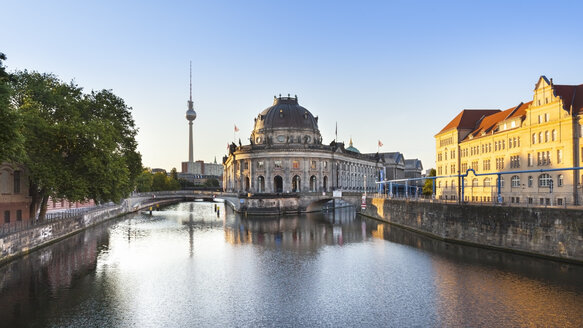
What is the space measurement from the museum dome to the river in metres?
72.7

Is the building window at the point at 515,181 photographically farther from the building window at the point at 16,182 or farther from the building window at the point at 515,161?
the building window at the point at 16,182

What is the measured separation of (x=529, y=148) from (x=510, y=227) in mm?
24749

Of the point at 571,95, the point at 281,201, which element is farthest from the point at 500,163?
the point at 281,201

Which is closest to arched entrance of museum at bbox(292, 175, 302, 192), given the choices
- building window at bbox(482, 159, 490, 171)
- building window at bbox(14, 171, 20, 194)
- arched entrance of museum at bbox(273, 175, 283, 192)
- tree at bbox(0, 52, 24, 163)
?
arched entrance of museum at bbox(273, 175, 283, 192)

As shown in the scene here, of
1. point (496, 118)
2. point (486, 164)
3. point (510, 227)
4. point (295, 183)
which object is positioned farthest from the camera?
point (295, 183)

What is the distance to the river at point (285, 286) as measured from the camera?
73.0 feet

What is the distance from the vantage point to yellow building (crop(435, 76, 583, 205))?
166ft

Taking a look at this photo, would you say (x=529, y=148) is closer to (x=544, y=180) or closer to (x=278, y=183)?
(x=544, y=180)

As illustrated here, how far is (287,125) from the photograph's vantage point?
118562 millimetres

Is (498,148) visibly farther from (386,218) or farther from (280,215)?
(280,215)

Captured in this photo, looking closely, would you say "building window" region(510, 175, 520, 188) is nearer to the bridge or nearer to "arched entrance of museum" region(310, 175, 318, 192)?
the bridge

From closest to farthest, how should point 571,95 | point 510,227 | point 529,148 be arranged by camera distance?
point 510,227, point 571,95, point 529,148

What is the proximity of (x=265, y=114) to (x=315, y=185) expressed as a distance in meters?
29.2

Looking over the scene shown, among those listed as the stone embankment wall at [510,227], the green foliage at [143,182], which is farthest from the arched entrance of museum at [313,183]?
the stone embankment wall at [510,227]
